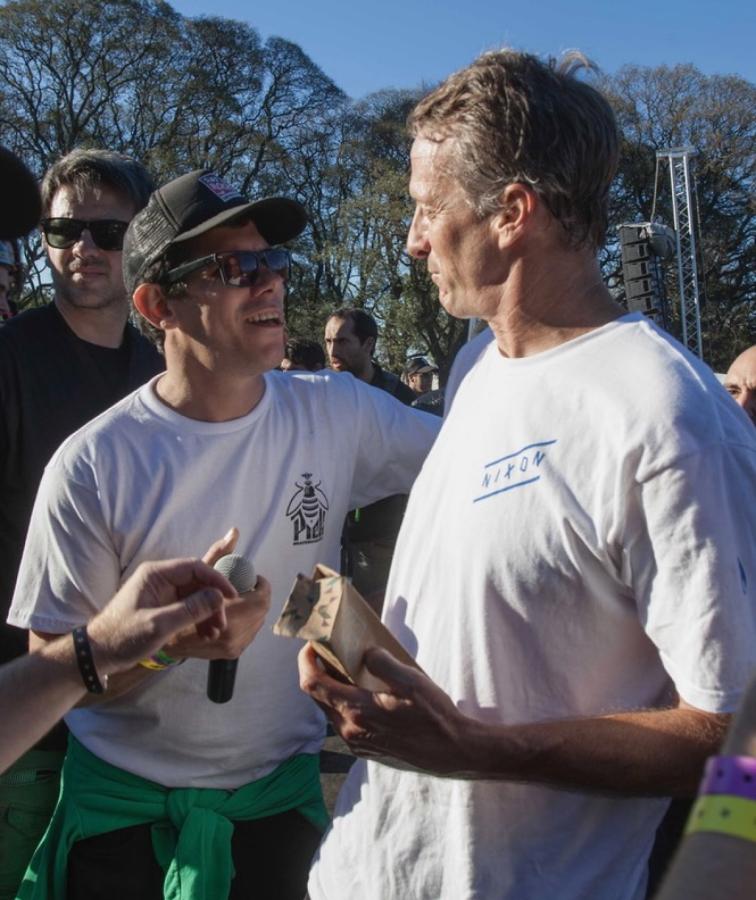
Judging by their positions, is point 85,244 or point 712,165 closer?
point 85,244

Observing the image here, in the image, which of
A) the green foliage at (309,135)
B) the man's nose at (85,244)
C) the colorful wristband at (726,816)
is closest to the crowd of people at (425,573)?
the colorful wristband at (726,816)

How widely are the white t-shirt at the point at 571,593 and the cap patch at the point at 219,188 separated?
3.34 ft

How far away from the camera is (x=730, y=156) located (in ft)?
106

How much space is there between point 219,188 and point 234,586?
112cm

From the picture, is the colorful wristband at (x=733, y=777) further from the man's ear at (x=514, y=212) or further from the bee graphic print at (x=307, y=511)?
the bee graphic print at (x=307, y=511)

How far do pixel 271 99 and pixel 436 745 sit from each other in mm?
40943

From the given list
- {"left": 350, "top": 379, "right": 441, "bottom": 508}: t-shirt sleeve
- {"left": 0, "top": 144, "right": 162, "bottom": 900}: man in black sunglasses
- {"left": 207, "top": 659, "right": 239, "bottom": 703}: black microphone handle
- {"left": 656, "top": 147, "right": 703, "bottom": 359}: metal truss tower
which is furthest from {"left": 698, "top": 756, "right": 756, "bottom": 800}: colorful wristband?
{"left": 656, "top": 147, "right": 703, "bottom": 359}: metal truss tower

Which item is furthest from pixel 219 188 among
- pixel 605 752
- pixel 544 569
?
pixel 605 752

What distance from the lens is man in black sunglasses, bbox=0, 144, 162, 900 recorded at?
2.74 metres

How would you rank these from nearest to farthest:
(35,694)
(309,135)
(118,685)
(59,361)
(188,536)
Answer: (35,694)
(118,685)
(188,536)
(59,361)
(309,135)

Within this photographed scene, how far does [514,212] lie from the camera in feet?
5.97

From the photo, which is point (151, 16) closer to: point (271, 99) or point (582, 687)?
point (271, 99)

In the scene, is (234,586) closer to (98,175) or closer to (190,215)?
(190,215)

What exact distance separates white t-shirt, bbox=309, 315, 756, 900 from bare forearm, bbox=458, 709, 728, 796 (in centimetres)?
4
